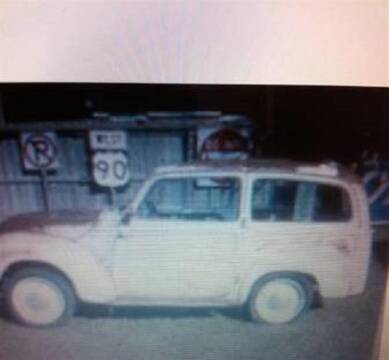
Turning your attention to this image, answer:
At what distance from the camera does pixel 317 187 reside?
1148 millimetres

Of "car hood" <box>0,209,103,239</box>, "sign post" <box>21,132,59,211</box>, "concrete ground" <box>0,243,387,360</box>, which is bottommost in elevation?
"concrete ground" <box>0,243,387,360</box>

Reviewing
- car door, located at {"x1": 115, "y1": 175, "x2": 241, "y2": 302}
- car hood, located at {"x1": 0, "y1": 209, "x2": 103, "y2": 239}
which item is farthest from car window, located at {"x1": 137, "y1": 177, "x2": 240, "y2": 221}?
car hood, located at {"x1": 0, "y1": 209, "x2": 103, "y2": 239}

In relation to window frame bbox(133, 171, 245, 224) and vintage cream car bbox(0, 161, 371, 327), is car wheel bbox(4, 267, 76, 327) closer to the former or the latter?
vintage cream car bbox(0, 161, 371, 327)

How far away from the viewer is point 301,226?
1.17m

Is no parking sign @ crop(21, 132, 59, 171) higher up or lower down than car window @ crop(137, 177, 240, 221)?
higher up

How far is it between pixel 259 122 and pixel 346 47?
0.34m

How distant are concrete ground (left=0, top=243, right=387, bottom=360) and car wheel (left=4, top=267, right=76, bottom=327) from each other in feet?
0.11

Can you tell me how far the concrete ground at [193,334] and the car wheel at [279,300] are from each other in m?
0.03

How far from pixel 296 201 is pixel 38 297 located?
29.1 inches

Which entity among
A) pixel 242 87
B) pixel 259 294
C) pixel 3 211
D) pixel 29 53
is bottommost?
pixel 259 294

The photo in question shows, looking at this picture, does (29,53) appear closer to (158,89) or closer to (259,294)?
(158,89)

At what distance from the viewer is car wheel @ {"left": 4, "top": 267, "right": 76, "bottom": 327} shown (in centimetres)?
118

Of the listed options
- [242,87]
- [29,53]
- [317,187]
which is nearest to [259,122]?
[242,87]

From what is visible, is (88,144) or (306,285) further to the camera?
(306,285)
